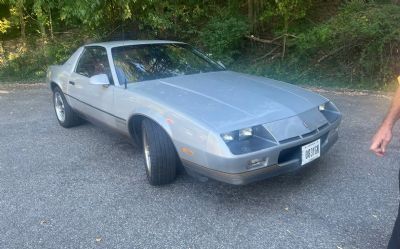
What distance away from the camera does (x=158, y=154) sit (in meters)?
3.43

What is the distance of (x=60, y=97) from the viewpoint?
5684 mm

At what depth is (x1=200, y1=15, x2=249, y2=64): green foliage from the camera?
9.24 meters

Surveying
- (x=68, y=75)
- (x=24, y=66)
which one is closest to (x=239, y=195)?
(x=68, y=75)

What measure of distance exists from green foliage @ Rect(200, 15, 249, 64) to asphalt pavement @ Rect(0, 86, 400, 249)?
4.90m

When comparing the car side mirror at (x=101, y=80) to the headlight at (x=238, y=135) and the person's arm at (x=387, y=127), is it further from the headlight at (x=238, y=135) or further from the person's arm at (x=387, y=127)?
the person's arm at (x=387, y=127)

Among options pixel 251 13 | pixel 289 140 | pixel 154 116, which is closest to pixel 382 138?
pixel 289 140

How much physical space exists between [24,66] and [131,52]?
7.78m

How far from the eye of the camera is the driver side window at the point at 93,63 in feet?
14.9

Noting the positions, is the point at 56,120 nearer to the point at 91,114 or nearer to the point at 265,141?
the point at 91,114

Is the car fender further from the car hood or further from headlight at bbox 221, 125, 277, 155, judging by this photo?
headlight at bbox 221, 125, 277, 155

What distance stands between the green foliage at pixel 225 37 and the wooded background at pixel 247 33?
2cm

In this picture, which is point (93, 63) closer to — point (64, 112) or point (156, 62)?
point (156, 62)

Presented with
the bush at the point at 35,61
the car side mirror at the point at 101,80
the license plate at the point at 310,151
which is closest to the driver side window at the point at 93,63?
the car side mirror at the point at 101,80


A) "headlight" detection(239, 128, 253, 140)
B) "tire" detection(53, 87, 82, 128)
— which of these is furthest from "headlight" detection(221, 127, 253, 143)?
"tire" detection(53, 87, 82, 128)
